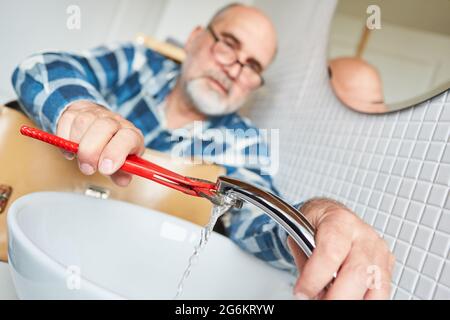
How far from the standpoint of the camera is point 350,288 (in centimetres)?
24

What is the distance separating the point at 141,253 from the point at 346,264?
270 mm

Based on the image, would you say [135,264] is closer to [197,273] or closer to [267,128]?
[197,273]

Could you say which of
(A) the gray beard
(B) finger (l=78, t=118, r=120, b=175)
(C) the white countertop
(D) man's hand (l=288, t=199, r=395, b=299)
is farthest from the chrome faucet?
(A) the gray beard

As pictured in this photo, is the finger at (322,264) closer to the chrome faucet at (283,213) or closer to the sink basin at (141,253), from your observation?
the chrome faucet at (283,213)

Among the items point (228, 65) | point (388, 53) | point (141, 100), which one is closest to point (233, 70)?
point (228, 65)

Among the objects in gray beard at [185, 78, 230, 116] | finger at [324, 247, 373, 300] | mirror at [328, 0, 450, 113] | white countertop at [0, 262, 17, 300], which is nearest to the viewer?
finger at [324, 247, 373, 300]

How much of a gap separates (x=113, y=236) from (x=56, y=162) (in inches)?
5.0

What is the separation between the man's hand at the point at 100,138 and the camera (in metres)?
0.32

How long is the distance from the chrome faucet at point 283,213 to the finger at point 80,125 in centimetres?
15

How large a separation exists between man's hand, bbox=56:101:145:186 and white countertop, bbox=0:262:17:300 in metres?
0.12

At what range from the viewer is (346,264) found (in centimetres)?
25

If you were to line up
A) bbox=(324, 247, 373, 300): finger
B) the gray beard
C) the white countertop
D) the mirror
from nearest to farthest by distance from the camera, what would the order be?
bbox=(324, 247, 373, 300): finger < the white countertop < the mirror < the gray beard

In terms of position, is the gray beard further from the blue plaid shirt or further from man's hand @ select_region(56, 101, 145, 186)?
man's hand @ select_region(56, 101, 145, 186)

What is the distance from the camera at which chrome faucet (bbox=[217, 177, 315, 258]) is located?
26cm
